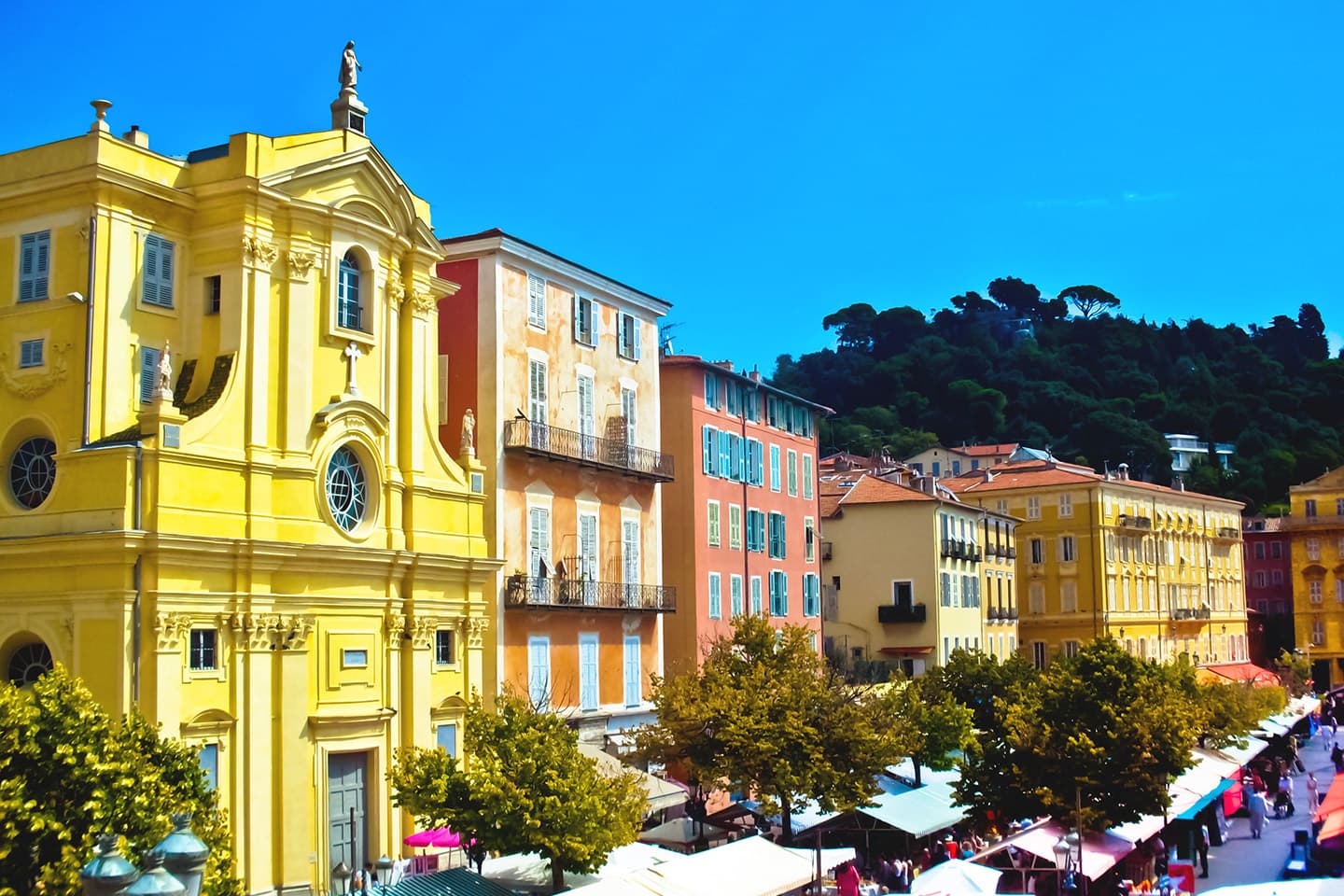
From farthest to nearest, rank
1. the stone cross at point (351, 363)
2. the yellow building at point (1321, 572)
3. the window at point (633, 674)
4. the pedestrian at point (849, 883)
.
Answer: the yellow building at point (1321, 572)
the window at point (633, 674)
the stone cross at point (351, 363)
the pedestrian at point (849, 883)

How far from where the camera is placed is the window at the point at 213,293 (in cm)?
3238

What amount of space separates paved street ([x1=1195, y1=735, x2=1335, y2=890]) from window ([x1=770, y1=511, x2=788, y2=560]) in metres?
16.4

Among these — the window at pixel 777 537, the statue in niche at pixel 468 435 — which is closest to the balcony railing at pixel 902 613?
the window at pixel 777 537

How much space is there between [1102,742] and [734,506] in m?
16.4

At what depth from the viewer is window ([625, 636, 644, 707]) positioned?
43938mm

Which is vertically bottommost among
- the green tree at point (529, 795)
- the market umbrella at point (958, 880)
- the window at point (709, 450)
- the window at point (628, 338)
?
the market umbrella at point (958, 880)

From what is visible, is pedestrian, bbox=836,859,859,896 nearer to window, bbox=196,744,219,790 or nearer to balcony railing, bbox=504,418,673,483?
window, bbox=196,744,219,790

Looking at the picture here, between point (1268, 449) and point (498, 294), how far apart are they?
4540 inches

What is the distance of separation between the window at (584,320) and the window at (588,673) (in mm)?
7952

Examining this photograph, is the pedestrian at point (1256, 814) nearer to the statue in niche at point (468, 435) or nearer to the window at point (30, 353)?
the statue in niche at point (468, 435)

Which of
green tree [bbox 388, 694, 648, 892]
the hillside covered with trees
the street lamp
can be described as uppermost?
the hillside covered with trees

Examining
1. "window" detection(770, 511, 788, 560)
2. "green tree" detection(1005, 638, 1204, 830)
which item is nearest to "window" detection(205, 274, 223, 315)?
"green tree" detection(1005, 638, 1204, 830)

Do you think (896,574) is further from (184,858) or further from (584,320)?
(184,858)

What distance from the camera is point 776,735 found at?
1451 inches
